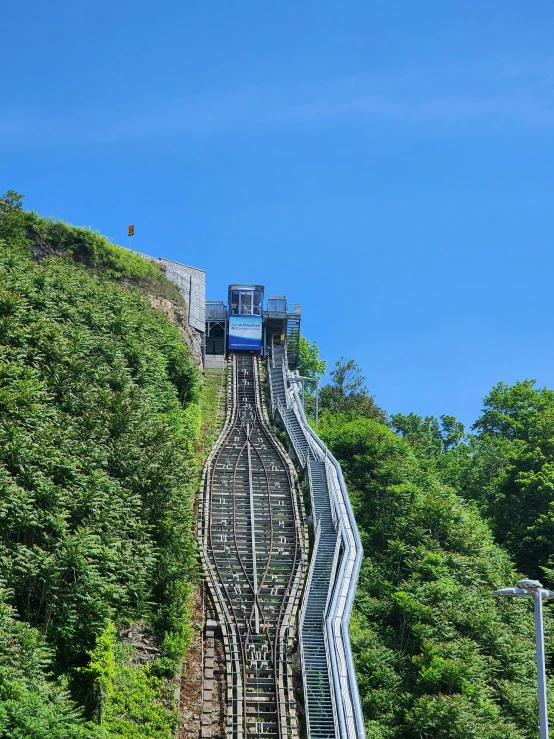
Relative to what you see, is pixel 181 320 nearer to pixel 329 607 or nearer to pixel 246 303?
pixel 246 303

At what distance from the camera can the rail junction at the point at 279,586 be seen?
23125 millimetres

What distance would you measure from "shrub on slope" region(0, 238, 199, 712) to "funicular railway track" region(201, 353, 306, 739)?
1553 mm

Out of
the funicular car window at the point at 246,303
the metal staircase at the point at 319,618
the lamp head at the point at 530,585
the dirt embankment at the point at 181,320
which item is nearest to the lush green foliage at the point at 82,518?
the metal staircase at the point at 319,618

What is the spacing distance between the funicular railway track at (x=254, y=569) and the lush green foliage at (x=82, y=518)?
1531mm

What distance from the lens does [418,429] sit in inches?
3007

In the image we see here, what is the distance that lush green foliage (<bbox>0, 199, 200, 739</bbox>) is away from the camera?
2084 centimetres

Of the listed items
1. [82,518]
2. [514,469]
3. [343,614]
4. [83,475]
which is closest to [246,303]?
[514,469]

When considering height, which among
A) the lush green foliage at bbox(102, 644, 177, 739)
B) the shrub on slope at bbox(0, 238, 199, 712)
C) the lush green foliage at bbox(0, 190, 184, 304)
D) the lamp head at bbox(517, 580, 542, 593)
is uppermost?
the lush green foliage at bbox(0, 190, 184, 304)

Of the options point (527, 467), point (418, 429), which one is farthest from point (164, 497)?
point (418, 429)

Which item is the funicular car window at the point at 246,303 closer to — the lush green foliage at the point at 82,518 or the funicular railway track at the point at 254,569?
the funicular railway track at the point at 254,569

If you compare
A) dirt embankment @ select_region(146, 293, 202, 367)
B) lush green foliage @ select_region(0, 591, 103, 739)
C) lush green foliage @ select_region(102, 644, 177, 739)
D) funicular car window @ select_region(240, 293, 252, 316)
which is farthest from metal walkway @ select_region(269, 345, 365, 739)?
funicular car window @ select_region(240, 293, 252, 316)

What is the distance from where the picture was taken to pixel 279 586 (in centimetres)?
2834

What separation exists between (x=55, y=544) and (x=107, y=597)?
1.77 m

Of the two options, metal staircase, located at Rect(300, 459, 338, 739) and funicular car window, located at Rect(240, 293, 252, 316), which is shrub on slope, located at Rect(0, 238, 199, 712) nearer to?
metal staircase, located at Rect(300, 459, 338, 739)
